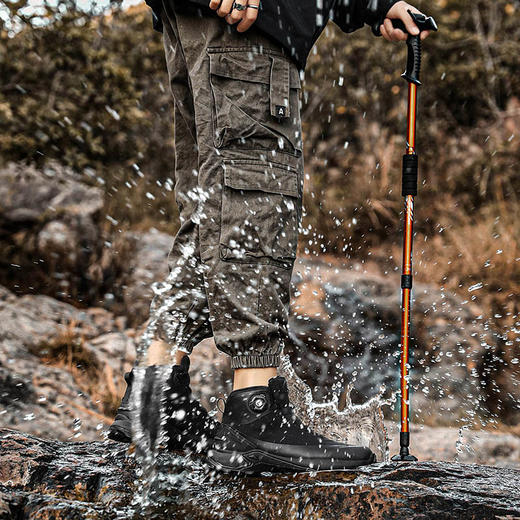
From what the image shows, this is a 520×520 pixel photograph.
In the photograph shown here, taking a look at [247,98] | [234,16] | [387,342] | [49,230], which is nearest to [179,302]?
[247,98]

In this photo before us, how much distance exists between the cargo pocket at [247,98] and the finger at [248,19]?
7 cm

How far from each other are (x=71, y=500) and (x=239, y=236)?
0.92 meters

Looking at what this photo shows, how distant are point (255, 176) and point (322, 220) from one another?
4.00 meters

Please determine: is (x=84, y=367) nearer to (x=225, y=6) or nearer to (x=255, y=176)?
(x=255, y=176)

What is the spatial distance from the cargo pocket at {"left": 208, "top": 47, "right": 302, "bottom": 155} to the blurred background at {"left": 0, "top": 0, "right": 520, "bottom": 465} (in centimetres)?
239

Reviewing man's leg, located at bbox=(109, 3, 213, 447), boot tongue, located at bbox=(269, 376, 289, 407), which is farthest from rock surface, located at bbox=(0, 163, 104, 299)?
boot tongue, located at bbox=(269, 376, 289, 407)

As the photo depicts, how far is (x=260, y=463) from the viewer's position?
1832 millimetres

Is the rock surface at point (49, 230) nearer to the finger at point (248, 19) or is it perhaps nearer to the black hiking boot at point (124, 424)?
the black hiking boot at point (124, 424)

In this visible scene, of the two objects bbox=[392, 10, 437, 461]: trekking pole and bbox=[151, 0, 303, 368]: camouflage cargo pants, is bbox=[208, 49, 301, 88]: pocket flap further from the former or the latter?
bbox=[392, 10, 437, 461]: trekking pole

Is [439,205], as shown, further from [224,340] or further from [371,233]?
[224,340]

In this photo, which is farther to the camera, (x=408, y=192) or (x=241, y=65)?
(x=408, y=192)

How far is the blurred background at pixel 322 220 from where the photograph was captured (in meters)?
4.27

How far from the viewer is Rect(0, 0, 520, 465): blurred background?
4270mm

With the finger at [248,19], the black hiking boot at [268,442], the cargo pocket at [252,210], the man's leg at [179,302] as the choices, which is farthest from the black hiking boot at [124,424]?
the finger at [248,19]
